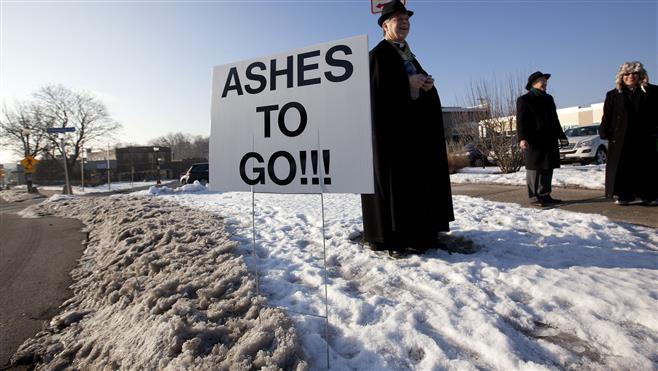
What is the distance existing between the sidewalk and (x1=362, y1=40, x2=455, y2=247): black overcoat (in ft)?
9.31

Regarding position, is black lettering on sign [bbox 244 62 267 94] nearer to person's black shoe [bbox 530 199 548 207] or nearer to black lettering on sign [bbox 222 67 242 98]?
black lettering on sign [bbox 222 67 242 98]

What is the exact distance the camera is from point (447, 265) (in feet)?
9.72

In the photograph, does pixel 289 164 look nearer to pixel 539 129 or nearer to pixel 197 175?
pixel 539 129

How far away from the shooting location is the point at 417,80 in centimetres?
318

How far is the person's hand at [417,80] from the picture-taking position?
3.18m

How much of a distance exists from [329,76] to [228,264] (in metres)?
1.94

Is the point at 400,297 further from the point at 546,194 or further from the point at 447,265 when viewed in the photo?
the point at 546,194

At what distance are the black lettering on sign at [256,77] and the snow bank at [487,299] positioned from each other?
1280 millimetres

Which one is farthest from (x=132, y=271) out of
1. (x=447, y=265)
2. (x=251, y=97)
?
(x=447, y=265)

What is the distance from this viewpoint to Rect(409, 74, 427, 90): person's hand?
318 cm

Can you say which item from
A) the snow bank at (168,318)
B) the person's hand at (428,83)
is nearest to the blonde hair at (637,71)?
the person's hand at (428,83)

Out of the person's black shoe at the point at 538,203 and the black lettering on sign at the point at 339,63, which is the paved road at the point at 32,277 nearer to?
the black lettering on sign at the point at 339,63

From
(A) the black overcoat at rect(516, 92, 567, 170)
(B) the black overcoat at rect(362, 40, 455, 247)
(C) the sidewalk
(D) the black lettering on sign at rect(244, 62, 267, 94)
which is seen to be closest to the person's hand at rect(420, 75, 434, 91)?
(B) the black overcoat at rect(362, 40, 455, 247)

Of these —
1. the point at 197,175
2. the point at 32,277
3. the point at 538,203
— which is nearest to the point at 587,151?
the point at 538,203
